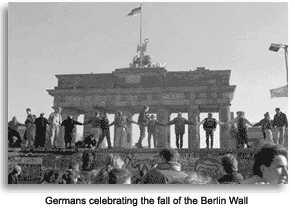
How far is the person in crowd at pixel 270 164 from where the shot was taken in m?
6.48

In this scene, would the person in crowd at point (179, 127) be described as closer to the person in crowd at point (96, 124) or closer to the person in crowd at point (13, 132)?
the person in crowd at point (96, 124)

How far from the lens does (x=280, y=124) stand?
616 inches

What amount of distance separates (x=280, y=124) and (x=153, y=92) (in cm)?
2114

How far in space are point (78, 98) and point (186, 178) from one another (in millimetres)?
31026

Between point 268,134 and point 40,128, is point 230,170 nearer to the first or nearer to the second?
point 268,134

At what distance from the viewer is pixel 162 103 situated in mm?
36094

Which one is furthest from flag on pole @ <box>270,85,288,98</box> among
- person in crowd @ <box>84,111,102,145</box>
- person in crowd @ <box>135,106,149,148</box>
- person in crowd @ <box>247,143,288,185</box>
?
person in crowd @ <box>247,143,288,185</box>

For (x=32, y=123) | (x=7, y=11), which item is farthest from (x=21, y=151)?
(x=7, y=11)

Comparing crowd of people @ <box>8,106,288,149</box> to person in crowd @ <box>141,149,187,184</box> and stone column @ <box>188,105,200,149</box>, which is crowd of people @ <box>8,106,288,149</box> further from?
stone column @ <box>188,105,200,149</box>

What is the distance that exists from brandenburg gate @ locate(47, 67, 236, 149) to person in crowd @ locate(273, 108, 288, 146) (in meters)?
18.8

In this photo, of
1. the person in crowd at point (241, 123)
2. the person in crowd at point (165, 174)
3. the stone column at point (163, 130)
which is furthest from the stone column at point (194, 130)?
the person in crowd at point (165, 174)

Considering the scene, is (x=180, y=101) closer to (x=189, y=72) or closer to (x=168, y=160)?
(x=189, y=72)

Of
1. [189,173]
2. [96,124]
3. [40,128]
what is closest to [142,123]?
[96,124]

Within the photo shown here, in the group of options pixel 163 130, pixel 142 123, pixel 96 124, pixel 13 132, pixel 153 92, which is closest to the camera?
pixel 13 132
